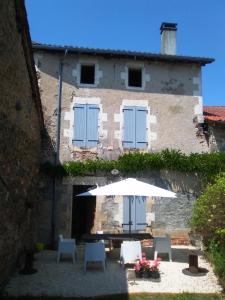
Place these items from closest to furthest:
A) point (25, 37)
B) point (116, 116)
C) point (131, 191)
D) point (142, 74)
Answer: point (25, 37)
point (131, 191)
point (116, 116)
point (142, 74)

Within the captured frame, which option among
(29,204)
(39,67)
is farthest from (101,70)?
(29,204)

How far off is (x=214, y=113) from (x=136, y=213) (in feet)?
17.9

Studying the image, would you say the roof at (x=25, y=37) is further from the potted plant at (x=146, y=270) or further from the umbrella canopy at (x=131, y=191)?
the potted plant at (x=146, y=270)

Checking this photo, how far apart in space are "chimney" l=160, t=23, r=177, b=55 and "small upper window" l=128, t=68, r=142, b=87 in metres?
1.61

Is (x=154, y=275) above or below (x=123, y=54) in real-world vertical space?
below

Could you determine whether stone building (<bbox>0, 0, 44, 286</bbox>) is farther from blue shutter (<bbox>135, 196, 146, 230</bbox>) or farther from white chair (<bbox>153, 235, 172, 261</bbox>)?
blue shutter (<bbox>135, 196, 146, 230</bbox>)

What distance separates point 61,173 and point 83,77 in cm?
355

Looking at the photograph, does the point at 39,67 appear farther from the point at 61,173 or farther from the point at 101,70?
the point at 61,173

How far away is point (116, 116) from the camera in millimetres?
12695

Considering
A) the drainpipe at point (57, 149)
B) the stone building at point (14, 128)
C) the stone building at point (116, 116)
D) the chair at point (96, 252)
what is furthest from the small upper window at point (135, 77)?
the chair at point (96, 252)

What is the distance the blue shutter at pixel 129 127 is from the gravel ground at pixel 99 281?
16.1 ft

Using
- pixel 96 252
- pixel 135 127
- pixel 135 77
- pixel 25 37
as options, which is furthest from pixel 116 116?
pixel 25 37

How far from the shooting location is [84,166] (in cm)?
1202

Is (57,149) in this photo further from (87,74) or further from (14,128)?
(14,128)
